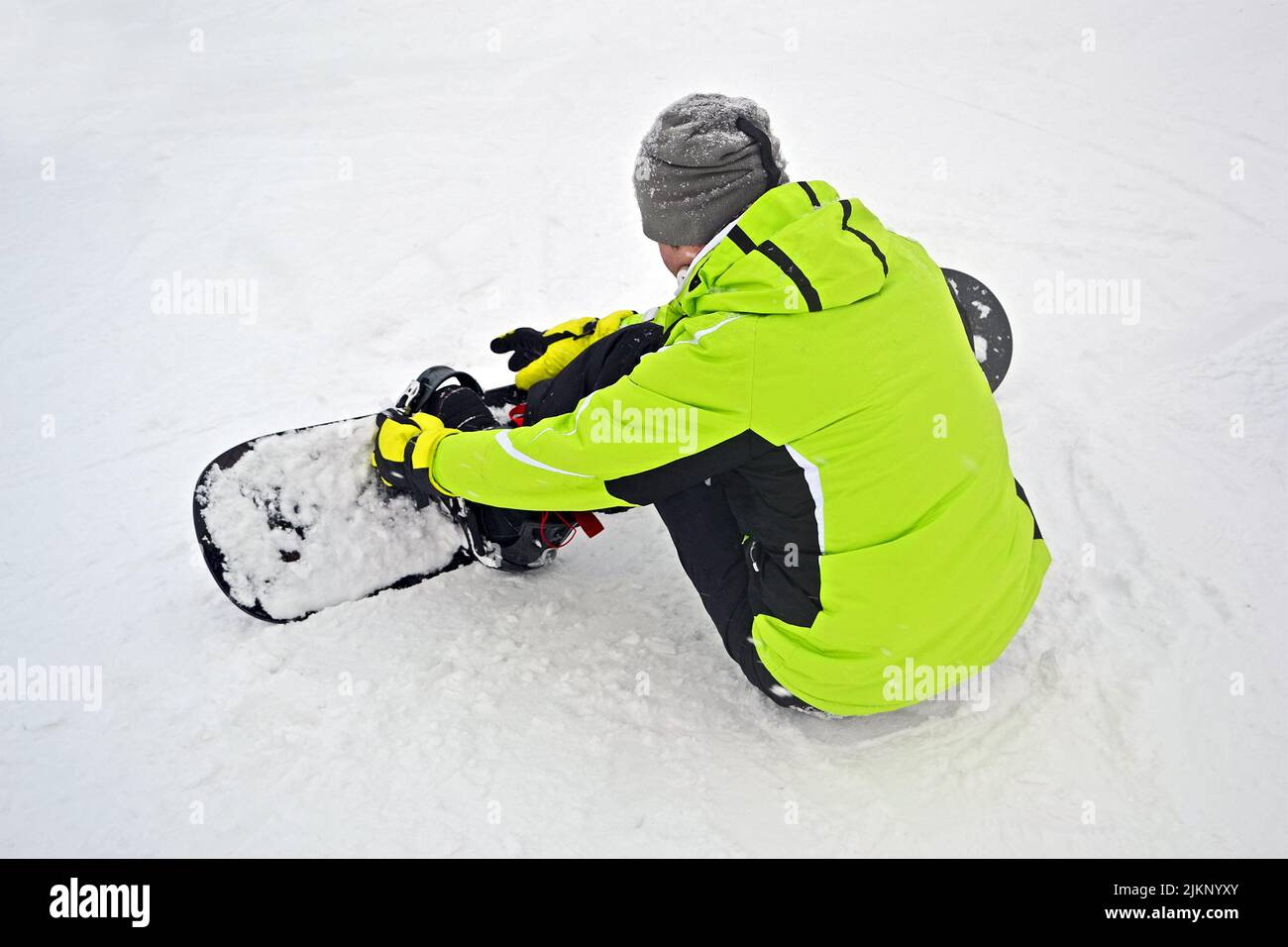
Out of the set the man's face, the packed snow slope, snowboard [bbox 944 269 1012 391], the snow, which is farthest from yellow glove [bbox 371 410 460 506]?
snowboard [bbox 944 269 1012 391]

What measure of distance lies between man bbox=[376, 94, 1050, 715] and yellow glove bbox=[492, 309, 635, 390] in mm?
772

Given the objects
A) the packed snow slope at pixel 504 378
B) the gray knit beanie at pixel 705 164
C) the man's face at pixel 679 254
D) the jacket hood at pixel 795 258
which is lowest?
the packed snow slope at pixel 504 378

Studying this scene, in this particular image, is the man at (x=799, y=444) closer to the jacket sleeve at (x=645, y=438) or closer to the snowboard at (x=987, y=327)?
the jacket sleeve at (x=645, y=438)

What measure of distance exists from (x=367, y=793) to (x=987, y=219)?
456 cm

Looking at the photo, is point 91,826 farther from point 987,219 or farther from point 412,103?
point 412,103

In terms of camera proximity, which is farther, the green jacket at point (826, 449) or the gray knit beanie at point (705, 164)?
the gray knit beanie at point (705, 164)

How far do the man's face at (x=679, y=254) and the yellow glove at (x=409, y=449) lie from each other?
2.22ft

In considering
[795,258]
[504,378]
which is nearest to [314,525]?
[504,378]

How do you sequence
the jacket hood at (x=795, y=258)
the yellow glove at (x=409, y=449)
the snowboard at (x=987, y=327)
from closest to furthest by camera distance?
the jacket hood at (x=795, y=258), the yellow glove at (x=409, y=449), the snowboard at (x=987, y=327)

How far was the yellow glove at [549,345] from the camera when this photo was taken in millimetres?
3096

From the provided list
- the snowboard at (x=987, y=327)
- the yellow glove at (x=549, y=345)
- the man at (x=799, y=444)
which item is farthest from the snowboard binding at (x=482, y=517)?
the snowboard at (x=987, y=327)

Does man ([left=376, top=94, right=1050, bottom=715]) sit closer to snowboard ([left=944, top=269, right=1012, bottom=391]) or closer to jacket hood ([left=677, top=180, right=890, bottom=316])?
jacket hood ([left=677, top=180, right=890, bottom=316])

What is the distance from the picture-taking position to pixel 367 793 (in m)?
2.18

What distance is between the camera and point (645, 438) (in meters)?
1.99
